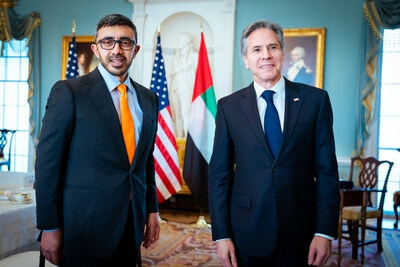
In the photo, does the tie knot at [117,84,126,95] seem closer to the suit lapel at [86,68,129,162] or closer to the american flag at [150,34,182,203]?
the suit lapel at [86,68,129,162]

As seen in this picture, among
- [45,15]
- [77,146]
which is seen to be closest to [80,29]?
[45,15]

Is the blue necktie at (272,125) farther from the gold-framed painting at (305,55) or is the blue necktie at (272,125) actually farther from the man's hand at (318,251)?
the gold-framed painting at (305,55)

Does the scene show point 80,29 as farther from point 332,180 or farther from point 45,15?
point 332,180

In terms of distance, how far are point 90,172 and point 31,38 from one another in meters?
6.28

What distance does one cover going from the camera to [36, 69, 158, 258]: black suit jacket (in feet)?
4.72

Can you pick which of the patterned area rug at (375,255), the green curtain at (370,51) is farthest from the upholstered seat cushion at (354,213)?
the green curtain at (370,51)

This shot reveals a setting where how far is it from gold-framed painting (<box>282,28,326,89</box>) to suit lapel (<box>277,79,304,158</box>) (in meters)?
4.22

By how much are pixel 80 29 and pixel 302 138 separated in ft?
19.9

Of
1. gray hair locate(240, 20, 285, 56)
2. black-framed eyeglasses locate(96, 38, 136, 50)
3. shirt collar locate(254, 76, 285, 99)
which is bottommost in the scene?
shirt collar locate(254, 76, 285, 99)

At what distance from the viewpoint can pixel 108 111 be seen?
4.98ft

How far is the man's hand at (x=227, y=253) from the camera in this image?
146 centimetres

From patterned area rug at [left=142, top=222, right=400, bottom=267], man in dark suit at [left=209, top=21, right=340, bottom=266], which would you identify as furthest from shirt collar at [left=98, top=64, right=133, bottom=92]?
patterned area rug at [left=142, top=222, right=400, bottom=267]

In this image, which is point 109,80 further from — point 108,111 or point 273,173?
point 273,173

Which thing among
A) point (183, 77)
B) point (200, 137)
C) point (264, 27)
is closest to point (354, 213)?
point (200, 137)
